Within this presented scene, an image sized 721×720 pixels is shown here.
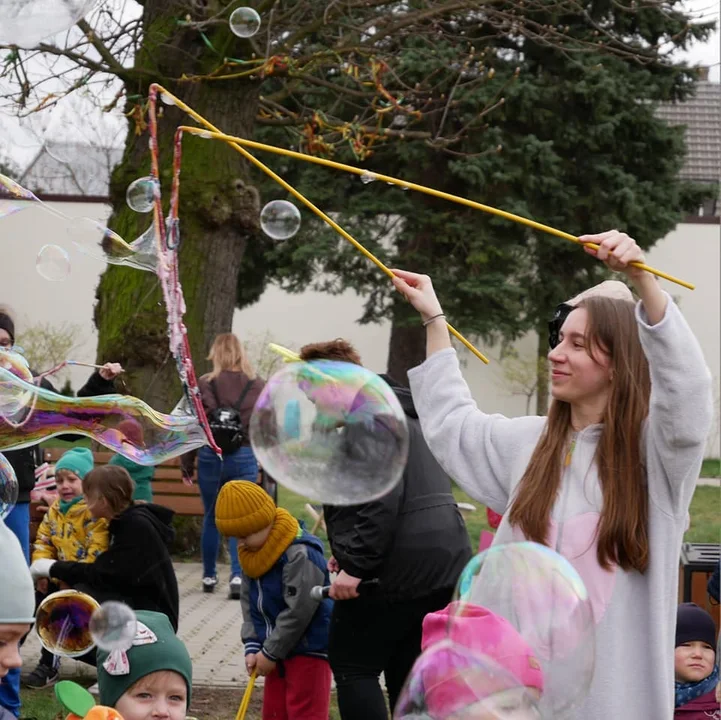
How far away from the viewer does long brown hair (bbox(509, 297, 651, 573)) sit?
2.71m

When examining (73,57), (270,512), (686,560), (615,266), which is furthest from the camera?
(73,57)

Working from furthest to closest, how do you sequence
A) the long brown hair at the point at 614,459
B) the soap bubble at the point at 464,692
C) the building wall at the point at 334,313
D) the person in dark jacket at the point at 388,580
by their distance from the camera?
the building wall at the point at 334,313
the person in dark jacket at the point at 388,580
the long brown hair at the point at 614,459
the soap bubble at the point at 464,692

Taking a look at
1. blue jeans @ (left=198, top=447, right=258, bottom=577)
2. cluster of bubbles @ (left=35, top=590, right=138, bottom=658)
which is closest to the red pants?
cluster of bubbles @ (left=35, top=590, right=138, bottom=658)

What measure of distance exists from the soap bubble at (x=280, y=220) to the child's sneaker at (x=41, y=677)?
2.56 m

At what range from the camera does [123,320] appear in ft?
32.7

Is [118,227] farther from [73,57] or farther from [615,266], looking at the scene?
[615,266]

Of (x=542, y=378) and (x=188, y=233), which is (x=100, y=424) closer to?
(x=188, y=233)

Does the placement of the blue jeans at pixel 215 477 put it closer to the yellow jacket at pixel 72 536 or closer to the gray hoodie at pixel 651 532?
the yellow jacket at pixel 72 536

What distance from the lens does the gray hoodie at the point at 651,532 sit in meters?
2.60

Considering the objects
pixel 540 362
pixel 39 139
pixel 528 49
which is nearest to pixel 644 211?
pixel 528 49

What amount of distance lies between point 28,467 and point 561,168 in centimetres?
1334

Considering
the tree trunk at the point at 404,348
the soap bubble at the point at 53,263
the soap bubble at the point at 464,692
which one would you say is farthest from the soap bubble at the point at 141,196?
the tree trunk at the point at 404,348

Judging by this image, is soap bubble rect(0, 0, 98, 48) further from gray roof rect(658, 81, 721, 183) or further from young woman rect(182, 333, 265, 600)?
gray roof rect(658, 81, 721, 183)

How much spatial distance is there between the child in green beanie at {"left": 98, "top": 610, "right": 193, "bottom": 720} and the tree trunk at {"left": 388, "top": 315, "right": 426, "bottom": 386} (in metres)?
15.2
